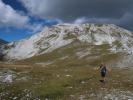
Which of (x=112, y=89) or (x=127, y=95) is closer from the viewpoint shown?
(x=127, y=95)

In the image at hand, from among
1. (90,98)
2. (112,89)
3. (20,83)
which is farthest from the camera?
(20,83)

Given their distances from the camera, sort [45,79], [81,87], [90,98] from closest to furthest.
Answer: [90,98] → [81,87] → [45,79]

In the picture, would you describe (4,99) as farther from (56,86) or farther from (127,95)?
(127,95)

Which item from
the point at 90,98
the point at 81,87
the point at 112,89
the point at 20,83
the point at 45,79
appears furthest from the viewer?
the point at 45,79

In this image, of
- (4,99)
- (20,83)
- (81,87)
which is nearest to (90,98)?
(81,87)

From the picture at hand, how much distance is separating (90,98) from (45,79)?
17.6 meters

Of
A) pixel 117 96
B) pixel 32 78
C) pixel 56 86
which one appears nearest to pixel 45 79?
pixel 32 78

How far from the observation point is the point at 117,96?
3647 cm

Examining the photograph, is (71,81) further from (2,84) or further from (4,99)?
(4,99)

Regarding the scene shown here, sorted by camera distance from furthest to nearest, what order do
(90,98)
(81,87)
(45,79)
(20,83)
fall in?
1. (45,79)
2. (20,83)
3. (81,87)
4. (90,98)

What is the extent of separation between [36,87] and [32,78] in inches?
366

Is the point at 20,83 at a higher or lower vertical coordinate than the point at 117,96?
higher

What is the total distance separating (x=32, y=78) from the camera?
53.4 m

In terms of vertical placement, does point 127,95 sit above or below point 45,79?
below
